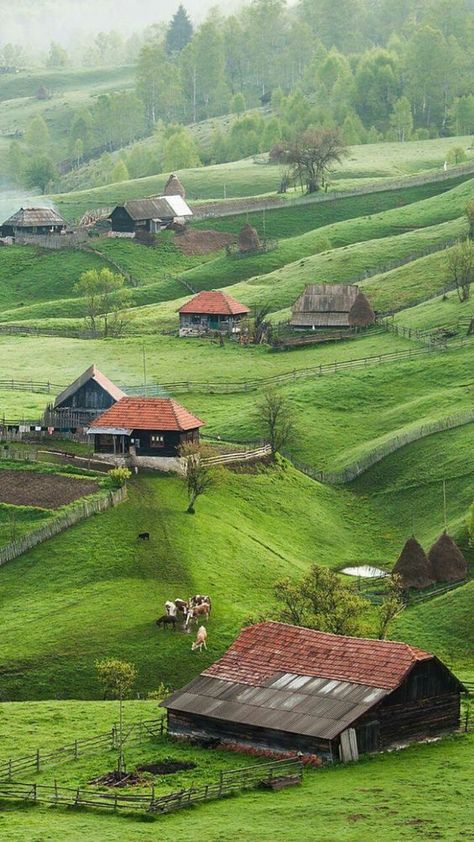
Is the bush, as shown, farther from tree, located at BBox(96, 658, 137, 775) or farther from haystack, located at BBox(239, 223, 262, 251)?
haystack, located at BBox(239, 223, 262, 251)

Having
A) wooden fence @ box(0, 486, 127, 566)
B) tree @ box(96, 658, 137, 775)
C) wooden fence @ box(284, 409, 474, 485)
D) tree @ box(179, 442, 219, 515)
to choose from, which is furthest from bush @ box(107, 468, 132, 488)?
tree @ box(96, 658, 137, 775)

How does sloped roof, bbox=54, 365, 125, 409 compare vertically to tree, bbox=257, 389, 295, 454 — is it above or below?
above

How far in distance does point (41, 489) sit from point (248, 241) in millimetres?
89331

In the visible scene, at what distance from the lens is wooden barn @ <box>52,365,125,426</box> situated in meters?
116

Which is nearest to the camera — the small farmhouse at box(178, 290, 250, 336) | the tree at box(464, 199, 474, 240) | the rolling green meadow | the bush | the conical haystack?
the rolling green meadow

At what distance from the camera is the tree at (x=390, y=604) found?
8794 cm

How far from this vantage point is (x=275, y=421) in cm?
12194

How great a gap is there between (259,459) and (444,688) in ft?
142

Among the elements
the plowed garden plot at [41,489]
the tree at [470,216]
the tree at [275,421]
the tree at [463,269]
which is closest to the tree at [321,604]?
the plowed garden plot at [41,489]

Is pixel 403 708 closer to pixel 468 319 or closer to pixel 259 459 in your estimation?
pixel 259 459

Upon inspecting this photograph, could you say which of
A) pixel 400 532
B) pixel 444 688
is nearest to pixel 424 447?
pixel 400 532

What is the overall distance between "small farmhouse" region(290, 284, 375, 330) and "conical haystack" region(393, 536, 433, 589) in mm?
53868

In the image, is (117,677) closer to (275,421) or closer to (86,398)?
(86,398)

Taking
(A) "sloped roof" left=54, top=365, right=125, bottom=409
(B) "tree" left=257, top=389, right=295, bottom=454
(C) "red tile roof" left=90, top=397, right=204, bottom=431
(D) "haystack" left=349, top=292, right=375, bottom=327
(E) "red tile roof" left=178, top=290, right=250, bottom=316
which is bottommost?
(B) "tree" left=257, top=389, right=295, bottom=454
